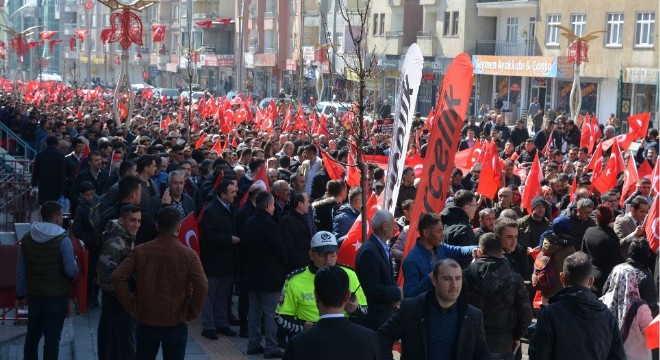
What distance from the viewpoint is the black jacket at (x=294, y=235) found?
9.91m

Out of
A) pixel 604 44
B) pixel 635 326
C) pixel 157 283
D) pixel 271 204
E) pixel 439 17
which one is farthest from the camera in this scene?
pixel 439 17

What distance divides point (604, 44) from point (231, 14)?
4956 cm

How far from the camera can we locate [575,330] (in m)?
6.23

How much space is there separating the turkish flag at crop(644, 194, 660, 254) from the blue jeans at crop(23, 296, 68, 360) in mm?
5416

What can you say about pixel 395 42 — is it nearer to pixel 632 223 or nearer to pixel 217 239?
pixel 632 223

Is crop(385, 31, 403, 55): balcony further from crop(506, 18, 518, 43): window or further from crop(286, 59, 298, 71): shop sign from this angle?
crop(286, 59, 298, 71): shop sign

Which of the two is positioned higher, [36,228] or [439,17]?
[439,17]

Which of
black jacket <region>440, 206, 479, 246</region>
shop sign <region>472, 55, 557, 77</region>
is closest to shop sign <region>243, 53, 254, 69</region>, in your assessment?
shop sign <region>472, 55, 557, 77</region>

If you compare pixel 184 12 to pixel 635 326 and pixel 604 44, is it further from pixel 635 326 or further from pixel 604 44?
pixel 635 326

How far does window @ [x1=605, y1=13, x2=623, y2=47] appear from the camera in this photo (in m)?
43.0

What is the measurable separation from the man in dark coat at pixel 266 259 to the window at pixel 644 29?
34119mm

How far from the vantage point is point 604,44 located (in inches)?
1722

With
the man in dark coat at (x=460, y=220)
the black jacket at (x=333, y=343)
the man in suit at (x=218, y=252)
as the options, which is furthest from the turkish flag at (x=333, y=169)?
the black jacket at (x=333, y=343)

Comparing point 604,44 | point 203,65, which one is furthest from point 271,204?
point 203,65
